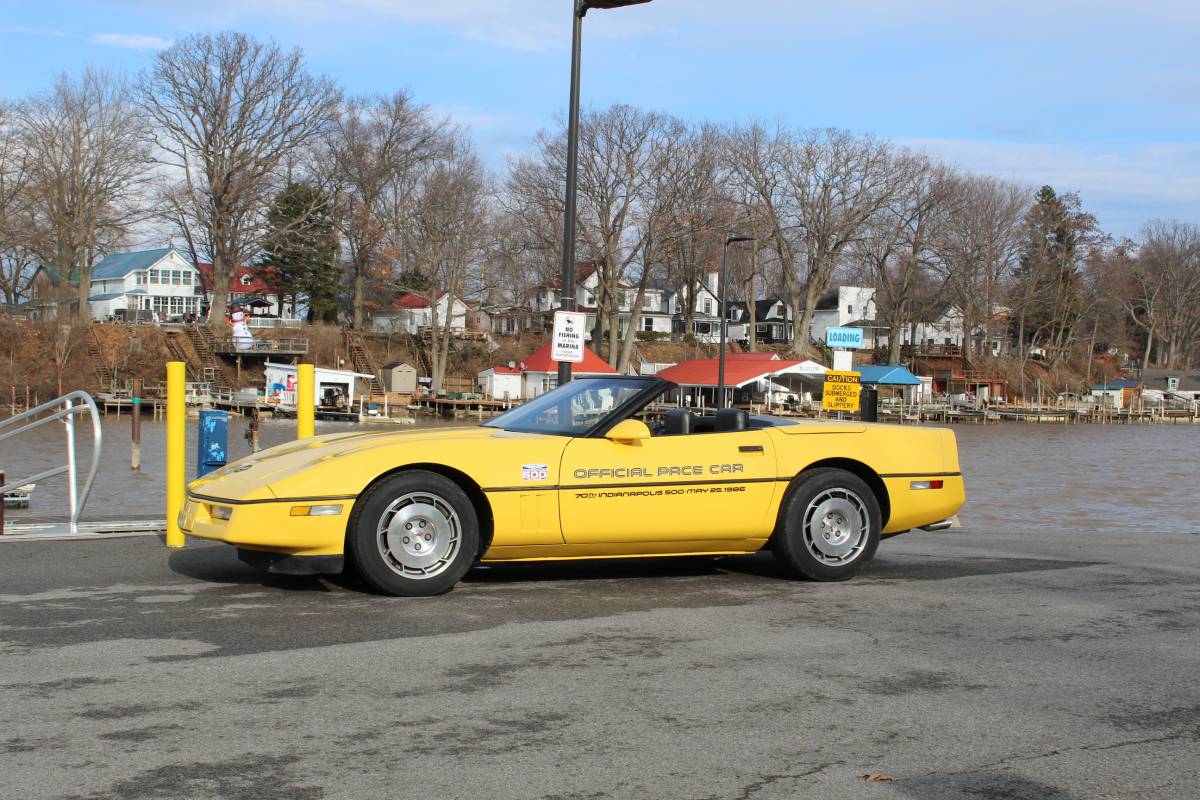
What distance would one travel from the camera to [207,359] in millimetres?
71562

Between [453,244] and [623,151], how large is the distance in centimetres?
1233

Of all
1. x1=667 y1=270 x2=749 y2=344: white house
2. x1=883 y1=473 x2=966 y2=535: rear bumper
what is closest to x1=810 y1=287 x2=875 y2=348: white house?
x1=667 y1=270 x2=749 y2=344: white house

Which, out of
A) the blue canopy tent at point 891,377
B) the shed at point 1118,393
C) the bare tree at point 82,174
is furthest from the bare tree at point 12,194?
the shed at point 1118,393

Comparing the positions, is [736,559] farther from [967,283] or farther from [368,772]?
[967,283]

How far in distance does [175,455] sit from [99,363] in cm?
6217

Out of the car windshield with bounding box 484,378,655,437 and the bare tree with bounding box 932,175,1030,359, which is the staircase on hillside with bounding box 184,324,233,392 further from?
the car windshield with bounding box 484,378,655,437

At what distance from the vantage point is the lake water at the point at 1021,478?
18.7 metres

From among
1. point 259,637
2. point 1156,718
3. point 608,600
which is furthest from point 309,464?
point 1156,718

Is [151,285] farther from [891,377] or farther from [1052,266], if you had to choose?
[1052,266]

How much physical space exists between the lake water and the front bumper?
570 cm

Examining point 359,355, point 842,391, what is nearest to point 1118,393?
point 359,355

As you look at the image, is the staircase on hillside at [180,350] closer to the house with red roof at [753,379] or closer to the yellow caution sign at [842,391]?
the house with red roof at [753,379]

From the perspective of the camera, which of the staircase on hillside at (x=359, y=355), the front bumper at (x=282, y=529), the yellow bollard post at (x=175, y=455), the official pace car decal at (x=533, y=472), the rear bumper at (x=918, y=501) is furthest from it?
the staircase on hillside at (x=359, y=355)

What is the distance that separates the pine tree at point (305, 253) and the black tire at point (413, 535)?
67368 millimetres
